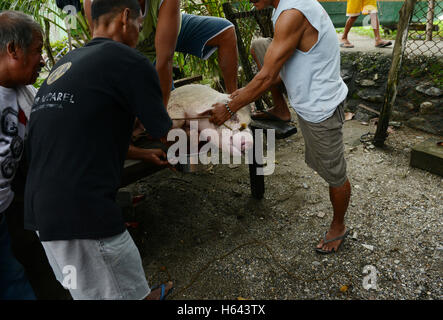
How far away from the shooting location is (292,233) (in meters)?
2.84

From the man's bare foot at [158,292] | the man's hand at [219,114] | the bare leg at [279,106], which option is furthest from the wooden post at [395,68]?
the man's bare foot at [158,292]

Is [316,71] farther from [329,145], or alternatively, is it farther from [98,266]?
[98,266]

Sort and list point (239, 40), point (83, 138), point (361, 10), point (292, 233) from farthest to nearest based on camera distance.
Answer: point (361, 10)
point (239, 40)
point (292, 233)
point (83, 138)

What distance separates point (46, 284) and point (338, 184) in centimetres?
226

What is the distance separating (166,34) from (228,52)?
3.33ft

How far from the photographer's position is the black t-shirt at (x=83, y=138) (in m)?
1.42

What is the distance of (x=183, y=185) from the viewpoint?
12.3 ft

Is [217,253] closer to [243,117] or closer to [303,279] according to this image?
[303,279]

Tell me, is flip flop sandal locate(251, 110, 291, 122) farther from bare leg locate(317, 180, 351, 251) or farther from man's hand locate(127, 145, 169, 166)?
man's hand locate(127, 145, 169, 166)

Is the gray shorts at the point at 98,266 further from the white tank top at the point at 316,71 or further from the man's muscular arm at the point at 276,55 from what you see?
the white tank top at the point at 316,71

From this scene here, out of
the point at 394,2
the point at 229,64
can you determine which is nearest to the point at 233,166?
the point at 229,64

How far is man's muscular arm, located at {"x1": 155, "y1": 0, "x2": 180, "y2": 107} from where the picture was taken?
2.34m

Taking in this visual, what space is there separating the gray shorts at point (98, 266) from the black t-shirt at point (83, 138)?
76 mm

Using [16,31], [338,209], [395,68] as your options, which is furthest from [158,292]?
[395,68]
